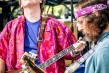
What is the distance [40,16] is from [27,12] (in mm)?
129

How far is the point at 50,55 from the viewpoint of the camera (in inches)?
145

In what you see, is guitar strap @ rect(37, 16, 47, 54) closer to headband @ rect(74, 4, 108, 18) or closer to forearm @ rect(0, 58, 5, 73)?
forearm @ rect(0, 58, 5, 73)

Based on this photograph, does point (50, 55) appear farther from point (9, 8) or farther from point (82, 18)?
point (9, 8)

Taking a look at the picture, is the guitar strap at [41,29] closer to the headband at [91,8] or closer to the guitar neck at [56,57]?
the guitar neck at [56,57]

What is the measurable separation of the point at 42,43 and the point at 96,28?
1266 millimetres

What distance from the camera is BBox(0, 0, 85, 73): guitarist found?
3693 mm

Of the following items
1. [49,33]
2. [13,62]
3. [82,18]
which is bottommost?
[13,62]

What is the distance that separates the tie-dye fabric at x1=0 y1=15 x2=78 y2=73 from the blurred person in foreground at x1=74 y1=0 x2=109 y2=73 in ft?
3.35

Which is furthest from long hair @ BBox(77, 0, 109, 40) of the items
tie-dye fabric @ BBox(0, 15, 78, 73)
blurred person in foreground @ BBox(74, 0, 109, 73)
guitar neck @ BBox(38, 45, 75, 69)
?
tie-dye fabric @ BBox(0, 15, 78, 73)

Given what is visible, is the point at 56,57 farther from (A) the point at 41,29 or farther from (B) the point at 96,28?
(B) the point at 96,28

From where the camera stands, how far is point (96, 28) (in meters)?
2.49

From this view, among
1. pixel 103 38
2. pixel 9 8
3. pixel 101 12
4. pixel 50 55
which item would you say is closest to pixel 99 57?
pixel 103 38

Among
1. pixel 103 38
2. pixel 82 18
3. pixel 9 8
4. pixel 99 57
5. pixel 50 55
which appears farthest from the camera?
pixel 9 8

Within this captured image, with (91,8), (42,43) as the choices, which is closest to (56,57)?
(42,43)
